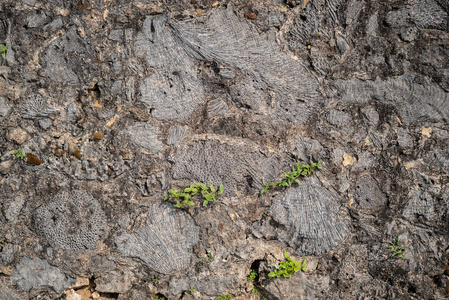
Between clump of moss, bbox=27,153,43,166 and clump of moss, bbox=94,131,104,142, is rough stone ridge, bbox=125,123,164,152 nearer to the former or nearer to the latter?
clump of moss, bbox=94,131,104,142

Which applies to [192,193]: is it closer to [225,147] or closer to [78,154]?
[225,147]

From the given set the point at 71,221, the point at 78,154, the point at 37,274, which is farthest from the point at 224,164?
the point at 37,274

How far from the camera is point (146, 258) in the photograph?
7.43ft

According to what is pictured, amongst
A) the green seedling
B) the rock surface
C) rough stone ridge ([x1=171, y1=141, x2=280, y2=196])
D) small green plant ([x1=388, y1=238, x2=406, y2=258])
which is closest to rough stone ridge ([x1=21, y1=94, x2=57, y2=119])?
the rock surface

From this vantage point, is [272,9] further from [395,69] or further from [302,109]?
[395,69]

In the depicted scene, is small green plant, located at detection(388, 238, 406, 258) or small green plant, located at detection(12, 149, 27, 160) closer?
small green plant, located at detection(12, 149, 27, 160)

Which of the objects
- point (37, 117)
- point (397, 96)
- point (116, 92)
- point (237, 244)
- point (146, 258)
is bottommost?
point (146, 258)

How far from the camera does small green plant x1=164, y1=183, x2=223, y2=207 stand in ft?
7.30

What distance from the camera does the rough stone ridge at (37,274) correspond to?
7.32ft

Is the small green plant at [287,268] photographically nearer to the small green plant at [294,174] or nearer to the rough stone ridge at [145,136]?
the small green plant at [294,174]

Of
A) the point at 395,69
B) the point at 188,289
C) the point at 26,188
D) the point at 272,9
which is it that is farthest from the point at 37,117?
the point at 395,69

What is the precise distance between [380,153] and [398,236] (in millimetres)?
533

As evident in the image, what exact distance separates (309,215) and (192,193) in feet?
2.42

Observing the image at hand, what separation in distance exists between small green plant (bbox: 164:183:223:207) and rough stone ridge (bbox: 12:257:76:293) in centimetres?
82
